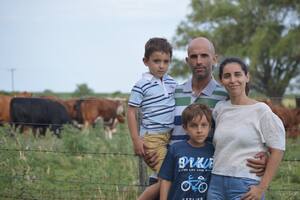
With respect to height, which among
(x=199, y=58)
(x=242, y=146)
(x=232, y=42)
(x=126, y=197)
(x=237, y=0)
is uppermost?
(x=237, y=0)

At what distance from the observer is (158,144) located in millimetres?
4480

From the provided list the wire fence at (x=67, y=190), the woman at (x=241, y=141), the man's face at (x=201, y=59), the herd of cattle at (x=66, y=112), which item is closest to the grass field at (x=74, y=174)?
the wire fence at (x=67, y=190)

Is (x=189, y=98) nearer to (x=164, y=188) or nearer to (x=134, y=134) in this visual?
(x=134, y=134)

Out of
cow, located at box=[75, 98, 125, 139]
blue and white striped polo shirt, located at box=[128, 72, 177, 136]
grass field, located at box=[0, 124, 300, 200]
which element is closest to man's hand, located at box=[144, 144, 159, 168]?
blue and white striped polo shirt, located at box=[128, 72, 177, 136]

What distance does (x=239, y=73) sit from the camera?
13.3 feet

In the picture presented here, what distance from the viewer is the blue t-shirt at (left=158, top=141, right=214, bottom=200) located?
412cm

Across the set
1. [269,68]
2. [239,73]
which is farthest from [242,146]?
[269,68]

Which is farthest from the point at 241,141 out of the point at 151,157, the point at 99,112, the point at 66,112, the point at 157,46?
the point at 99,112

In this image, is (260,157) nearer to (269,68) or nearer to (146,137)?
(146,137)

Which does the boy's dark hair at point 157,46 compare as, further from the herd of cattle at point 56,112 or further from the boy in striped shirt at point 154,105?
the herd of cattle at point 56,112

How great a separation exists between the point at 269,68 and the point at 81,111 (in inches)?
665

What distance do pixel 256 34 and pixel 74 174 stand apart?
25962mm

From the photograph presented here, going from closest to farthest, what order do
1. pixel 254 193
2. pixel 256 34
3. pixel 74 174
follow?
pixel 254 193 < pixel 74 174 < pixel 256 34

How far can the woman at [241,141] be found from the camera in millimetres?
3912
